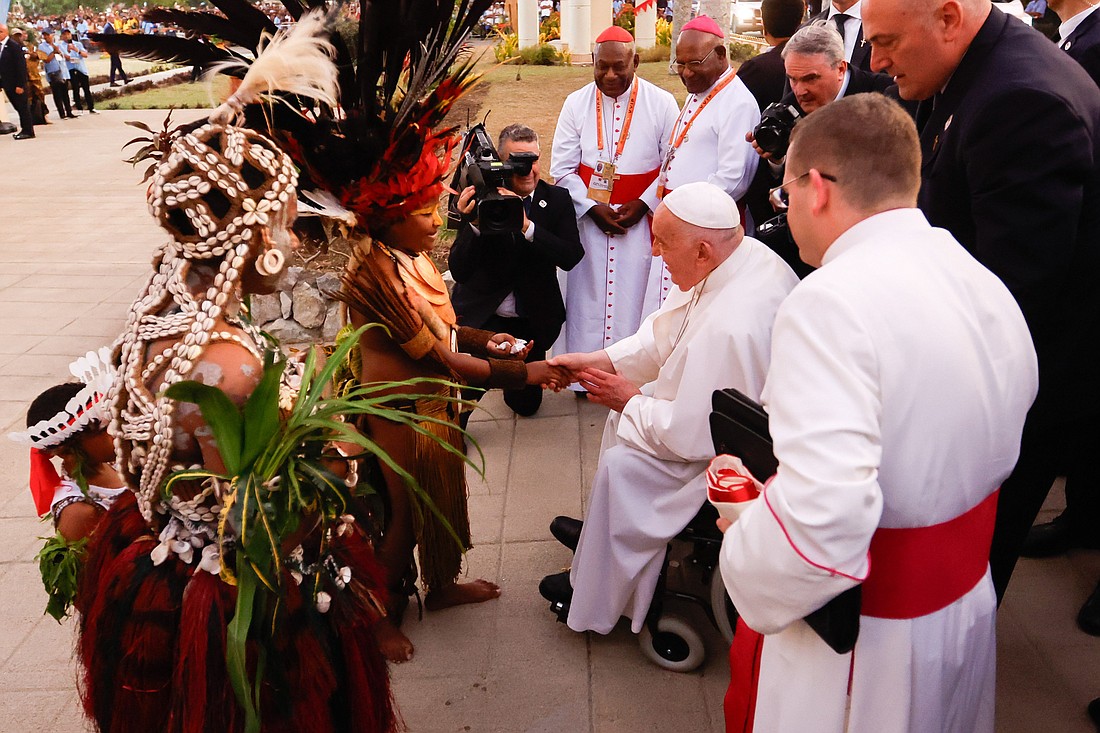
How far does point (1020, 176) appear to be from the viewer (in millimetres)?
2619

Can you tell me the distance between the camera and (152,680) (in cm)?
227

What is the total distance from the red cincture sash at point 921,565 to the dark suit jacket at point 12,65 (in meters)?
19.0

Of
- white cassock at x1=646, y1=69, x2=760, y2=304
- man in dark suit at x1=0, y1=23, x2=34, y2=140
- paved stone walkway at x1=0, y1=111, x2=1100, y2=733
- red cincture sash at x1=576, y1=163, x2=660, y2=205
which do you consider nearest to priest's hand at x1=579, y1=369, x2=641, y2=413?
paved stone walkway at x1=0, y1=111, x2=1100, y2=733

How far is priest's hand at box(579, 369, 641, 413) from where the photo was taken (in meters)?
3.36

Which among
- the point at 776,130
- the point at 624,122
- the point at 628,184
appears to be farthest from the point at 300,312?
the point at 776,130

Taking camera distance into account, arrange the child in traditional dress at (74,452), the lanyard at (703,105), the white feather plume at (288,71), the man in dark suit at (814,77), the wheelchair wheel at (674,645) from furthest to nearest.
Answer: the lanyard at (703,105) → the man in dark suit at (814,77) → the wheelchair wheel at (674,645) → the child in traditional dress at (74,452) → the white feather plume at (288,71)

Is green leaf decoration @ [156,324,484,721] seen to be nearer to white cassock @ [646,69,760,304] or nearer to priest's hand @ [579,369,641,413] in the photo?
priest's hand @ [579,369,641,413]

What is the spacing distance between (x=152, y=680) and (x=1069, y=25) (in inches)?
173

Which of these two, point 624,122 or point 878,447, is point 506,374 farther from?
point 624,122

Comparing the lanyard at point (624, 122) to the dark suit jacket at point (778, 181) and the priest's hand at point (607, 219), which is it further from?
the dark suit jacket at point (778, 181)

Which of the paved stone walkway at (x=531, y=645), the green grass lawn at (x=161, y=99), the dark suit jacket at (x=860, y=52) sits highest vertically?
the dark suit jacket at (x=860, y=52)

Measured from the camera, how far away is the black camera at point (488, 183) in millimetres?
4469

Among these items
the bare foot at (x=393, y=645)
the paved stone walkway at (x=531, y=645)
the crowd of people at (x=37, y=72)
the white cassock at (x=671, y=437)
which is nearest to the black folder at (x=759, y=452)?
the white cassock at (x=671, y=437)

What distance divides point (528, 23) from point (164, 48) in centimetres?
2378
